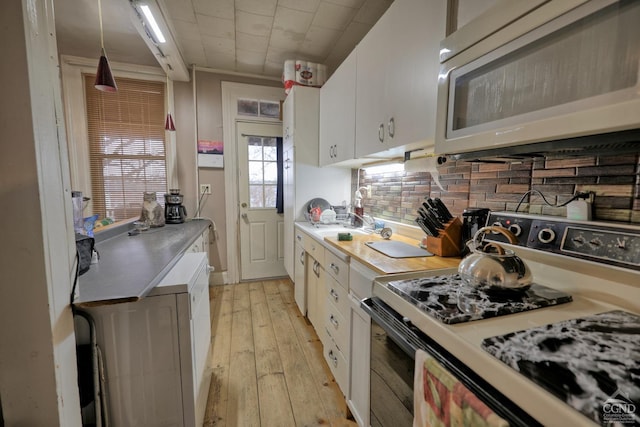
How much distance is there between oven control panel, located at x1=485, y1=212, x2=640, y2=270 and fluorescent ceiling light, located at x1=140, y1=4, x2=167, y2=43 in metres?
2.46

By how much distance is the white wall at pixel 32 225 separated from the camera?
0.67 meters

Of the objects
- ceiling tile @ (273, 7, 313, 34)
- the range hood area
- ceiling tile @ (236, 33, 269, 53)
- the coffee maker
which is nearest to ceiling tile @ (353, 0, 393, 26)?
ceiling tile @ (273, 7, 313, 34)

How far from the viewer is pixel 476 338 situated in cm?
56

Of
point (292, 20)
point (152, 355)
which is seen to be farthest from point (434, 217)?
point (292, 20)

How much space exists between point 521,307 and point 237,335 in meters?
2.09

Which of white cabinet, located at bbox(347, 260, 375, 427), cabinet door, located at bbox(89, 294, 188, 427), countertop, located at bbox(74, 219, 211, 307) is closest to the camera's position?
countertop, located at bbox(74, 219, 211, 307)

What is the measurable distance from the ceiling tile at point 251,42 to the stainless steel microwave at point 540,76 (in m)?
2.02

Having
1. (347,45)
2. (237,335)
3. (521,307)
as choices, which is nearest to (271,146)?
(347,45)

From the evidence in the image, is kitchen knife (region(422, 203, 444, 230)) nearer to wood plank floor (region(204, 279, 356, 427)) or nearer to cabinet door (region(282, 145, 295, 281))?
wood plank floor (region(204, 279, 356, 427))

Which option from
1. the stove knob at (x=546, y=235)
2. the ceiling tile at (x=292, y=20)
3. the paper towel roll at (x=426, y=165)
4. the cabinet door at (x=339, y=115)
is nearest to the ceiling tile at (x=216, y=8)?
the ceiling tile at (x=292, y=20)

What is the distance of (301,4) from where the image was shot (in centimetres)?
191

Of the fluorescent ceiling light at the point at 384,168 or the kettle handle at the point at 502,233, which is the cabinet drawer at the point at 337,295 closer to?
the kettle handle at the point at 502,233

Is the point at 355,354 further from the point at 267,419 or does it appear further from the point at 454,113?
the point at 454,113

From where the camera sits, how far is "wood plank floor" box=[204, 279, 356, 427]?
144 centimetres
